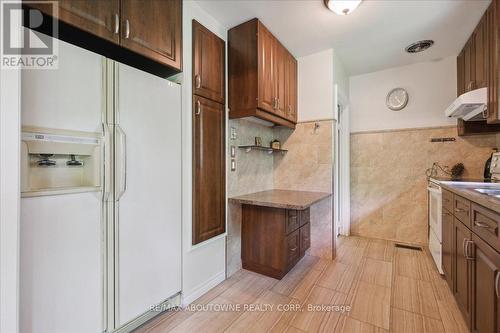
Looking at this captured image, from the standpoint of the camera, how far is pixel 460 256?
5.16ft

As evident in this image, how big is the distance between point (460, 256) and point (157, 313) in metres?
2.28

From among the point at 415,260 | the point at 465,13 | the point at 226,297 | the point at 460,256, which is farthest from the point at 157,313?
the point at 465,13

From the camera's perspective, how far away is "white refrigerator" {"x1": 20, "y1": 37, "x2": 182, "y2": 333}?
1.06 m

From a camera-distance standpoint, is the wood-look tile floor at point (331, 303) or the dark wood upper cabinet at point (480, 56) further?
the dark wood upper cabinet at point (480, 56)

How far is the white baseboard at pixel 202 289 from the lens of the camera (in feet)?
5.90

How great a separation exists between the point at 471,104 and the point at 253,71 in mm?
2134

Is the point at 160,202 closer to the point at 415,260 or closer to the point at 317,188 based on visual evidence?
the point at 317,188

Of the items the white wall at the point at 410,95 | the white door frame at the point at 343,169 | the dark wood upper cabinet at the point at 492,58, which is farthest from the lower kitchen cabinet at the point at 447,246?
the white wall at the point at 410,95

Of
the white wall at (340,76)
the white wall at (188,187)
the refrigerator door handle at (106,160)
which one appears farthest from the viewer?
the white wall at (340,76)

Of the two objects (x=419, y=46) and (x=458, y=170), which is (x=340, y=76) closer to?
(x=419, y=46)

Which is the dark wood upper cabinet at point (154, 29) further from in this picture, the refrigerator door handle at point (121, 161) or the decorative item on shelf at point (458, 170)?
the decorative item on shelf at point (458, 170)

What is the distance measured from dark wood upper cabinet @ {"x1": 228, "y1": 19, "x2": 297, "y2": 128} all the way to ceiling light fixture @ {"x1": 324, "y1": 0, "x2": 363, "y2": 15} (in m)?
0.64

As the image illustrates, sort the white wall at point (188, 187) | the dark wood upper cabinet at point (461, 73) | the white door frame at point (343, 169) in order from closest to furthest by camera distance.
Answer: the white wall at point (188, 187)
the dark wood upper cabinet at point (461, 73)
the white door frame at point (343, 169)

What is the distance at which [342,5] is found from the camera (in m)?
1.83
